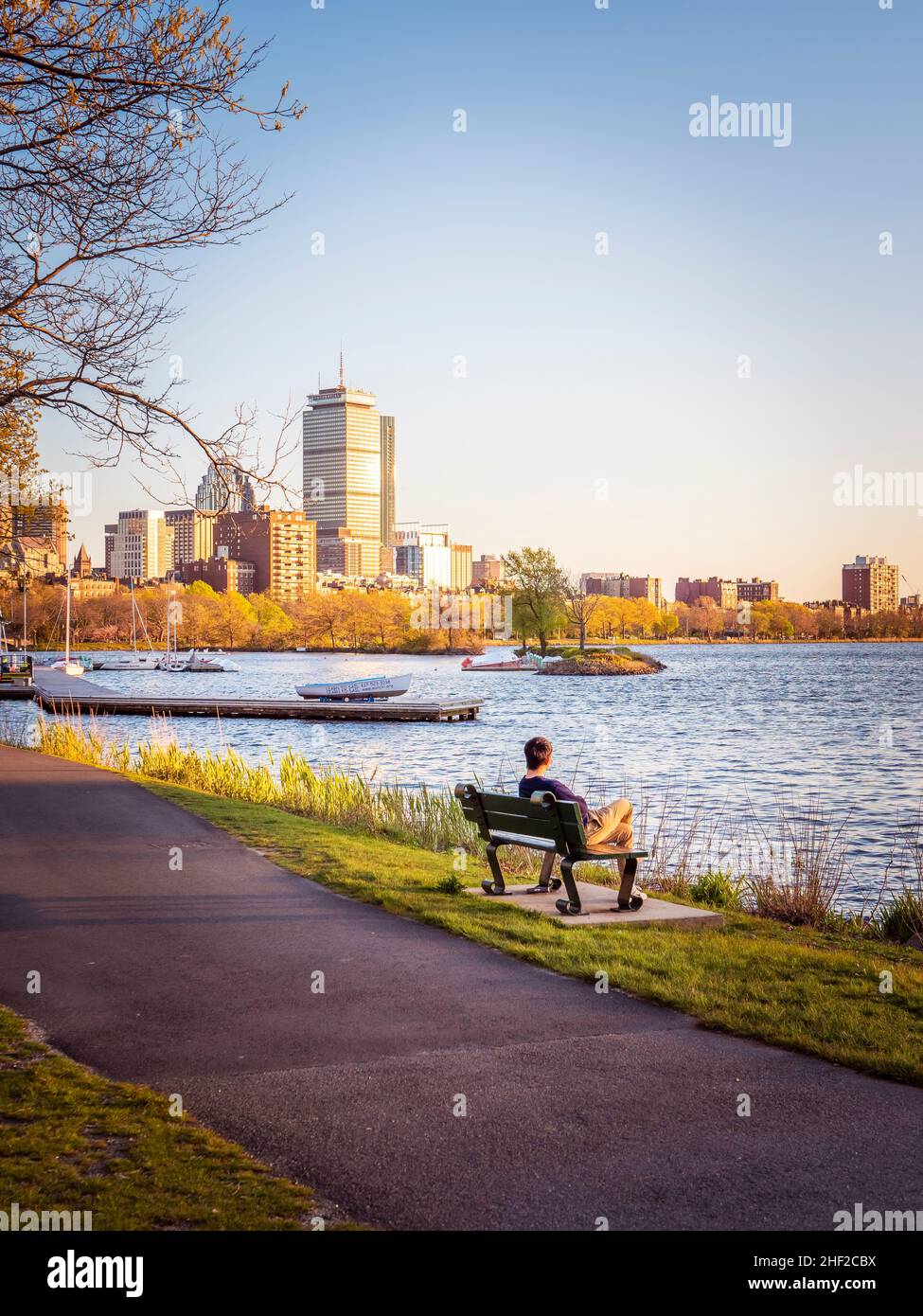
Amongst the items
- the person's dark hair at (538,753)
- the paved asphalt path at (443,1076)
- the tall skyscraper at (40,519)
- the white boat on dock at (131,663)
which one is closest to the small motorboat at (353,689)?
the tall skyscraper at (40,519)

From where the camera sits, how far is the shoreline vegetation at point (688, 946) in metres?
7.05

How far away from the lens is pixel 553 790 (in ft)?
34.5

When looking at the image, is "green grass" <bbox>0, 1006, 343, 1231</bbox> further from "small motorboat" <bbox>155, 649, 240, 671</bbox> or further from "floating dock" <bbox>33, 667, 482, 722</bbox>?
"small motorboat" <bbox>155, 649, 240, 671</bbox>

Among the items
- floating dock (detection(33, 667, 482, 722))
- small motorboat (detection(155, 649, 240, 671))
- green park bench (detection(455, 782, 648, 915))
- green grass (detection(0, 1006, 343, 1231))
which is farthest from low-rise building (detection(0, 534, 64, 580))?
small motorboat (detection(155, 649, 240, 671))

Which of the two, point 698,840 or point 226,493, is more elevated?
point 226,493

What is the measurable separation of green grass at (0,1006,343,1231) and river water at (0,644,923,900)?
12598mm

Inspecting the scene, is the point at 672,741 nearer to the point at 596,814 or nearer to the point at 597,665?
the point at 596,814

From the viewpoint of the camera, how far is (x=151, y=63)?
8.51m

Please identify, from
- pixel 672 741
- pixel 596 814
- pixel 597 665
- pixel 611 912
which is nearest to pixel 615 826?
pixel 596 814

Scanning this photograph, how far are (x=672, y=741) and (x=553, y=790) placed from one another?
1417 inches

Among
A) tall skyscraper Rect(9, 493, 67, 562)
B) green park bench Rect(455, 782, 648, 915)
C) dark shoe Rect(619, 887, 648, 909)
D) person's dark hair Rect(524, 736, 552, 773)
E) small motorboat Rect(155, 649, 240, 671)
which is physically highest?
tall skyscraper Rect(9, 493, 67, 562)

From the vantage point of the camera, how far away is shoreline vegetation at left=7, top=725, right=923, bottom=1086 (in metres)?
7.05
